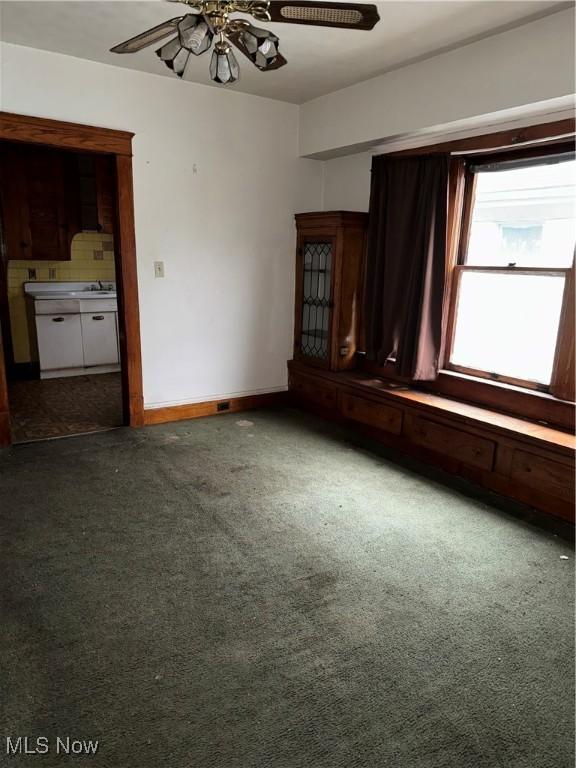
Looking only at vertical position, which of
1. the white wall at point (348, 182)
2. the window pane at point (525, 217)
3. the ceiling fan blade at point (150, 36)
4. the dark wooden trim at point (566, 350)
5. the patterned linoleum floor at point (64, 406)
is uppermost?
the ceiling fan blade at point (150, 36)

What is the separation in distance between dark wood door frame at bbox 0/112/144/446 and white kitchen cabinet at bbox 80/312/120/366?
5.90 ft

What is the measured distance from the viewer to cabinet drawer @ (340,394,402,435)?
3.77 meters

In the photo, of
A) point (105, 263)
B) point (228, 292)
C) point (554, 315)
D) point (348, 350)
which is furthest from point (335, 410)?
point (105, 263)

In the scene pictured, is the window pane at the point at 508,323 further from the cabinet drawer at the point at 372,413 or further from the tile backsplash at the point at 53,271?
the tile backsplash at the point at 53,271

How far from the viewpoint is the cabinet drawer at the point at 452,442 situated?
315 centimetres

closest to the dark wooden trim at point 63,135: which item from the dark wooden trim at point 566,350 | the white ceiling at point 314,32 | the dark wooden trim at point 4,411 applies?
the white ceiling at point 314,32

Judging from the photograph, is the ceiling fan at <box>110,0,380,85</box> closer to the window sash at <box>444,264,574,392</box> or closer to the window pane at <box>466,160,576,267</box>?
the window pane at <box>466,160,576,267</box>

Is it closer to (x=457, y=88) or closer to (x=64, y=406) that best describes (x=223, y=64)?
(x=457, y=88)

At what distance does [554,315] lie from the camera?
3.13 metres

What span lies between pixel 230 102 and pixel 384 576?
3736 millimetres

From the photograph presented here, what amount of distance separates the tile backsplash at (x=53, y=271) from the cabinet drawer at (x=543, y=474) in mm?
4972

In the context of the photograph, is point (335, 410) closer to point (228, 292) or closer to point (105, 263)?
point (228, 292)

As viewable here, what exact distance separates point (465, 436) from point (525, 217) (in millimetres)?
1415

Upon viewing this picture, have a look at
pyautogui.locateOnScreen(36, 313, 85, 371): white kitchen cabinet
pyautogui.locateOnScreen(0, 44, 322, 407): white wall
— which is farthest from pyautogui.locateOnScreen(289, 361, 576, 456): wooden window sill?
pyautogui.locateOnScreen(36, 313, 85, 371): white kitchen cabinet
